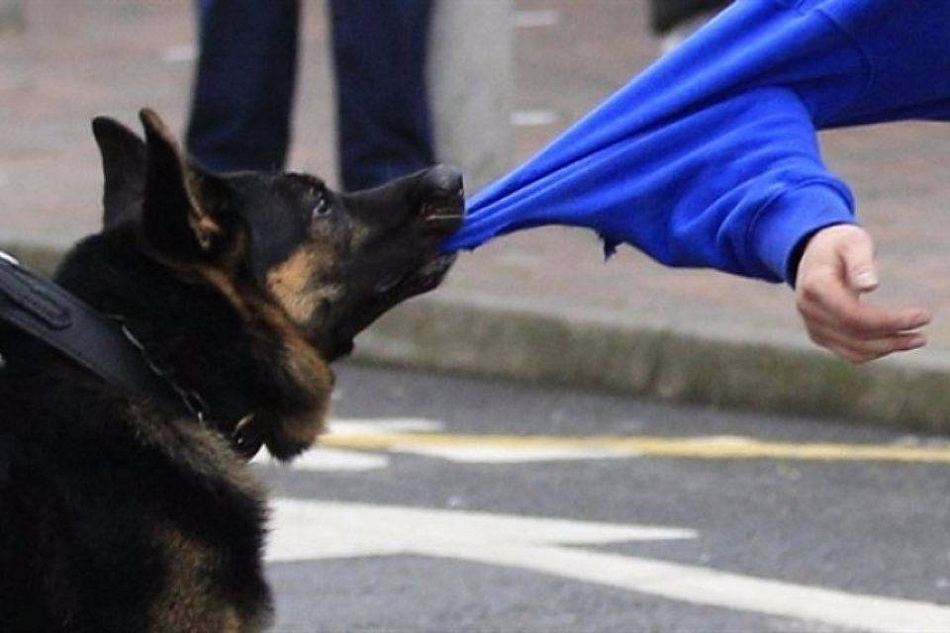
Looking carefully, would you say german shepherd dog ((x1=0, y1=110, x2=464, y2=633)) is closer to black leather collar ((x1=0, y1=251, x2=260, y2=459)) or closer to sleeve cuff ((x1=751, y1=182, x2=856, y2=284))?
black leather collar ((x1=0, y1=251, x2=260, y2=459))

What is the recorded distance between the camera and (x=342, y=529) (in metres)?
6.39

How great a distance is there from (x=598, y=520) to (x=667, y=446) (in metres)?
0.94

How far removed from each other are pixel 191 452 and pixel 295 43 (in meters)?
4.49

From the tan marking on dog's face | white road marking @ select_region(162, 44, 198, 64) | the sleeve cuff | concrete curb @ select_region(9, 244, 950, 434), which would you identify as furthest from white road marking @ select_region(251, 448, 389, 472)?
white road marking @ select_region(162, 44, 198, 64)

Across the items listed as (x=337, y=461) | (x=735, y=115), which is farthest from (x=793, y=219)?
(x=337, y=461)

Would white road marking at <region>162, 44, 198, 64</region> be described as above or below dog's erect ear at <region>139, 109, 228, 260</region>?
below

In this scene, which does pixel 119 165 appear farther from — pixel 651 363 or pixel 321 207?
pixel 651 363

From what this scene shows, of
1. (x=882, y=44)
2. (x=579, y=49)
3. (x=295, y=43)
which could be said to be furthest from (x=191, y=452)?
(x=579, y=49)

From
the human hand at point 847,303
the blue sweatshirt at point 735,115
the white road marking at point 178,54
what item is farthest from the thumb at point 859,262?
the white road marking at point 178,54

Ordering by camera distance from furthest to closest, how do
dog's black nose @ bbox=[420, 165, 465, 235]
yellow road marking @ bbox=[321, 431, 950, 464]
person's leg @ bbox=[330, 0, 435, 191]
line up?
person's leg @ bbox=[330, 0, 435, 191], yellow road marking @ bbox=[321, 431, 950, 464], dog's black nose @ bbox=[420, 165, 465, 235]

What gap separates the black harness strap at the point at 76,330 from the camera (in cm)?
428

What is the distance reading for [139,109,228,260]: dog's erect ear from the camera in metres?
4.28

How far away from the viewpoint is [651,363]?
26.6 feet

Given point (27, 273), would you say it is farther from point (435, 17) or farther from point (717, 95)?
point (435, 17)
